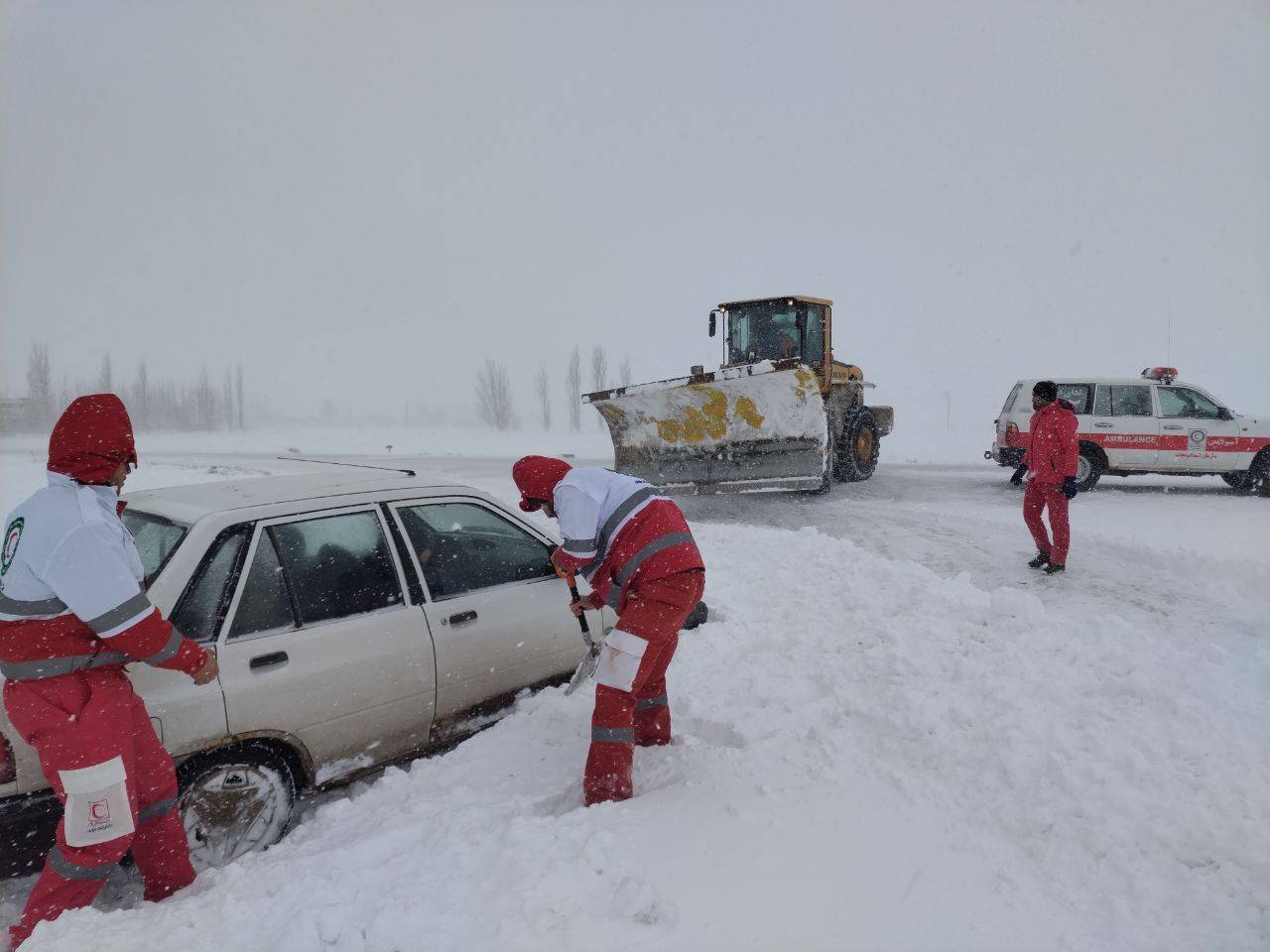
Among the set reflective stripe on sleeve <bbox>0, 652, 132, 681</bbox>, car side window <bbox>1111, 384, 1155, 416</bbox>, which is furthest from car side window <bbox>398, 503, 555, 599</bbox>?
car side window <bbox>1111, 384, 1155, 416</bbox>

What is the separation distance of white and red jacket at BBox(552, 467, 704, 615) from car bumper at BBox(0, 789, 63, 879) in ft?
6.51

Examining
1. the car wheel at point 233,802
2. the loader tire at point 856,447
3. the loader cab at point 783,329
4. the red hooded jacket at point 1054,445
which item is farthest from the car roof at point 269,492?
the loader tire at point 856,447

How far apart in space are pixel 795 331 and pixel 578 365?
44783 mm

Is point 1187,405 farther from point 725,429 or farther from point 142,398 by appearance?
point 142,398

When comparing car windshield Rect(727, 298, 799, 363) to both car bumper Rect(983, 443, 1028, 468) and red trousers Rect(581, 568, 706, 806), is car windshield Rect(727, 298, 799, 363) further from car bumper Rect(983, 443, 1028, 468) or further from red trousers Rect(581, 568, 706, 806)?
red trousers Rect(581, 568, 706, 806)

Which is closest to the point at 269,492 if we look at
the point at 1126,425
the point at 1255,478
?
the point at 1126,425

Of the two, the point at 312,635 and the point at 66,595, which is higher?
the point at 66,595

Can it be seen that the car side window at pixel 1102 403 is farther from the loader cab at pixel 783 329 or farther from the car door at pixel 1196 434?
the loader cab at pixel 783 329

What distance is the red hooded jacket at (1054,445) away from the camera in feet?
20.3

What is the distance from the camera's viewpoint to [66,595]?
2.21m

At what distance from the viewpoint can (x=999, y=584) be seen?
6.00 metres

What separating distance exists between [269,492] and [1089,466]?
1193cm

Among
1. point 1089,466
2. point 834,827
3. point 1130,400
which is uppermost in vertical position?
point 1130,400

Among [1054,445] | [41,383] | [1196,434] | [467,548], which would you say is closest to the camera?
[467,548]
